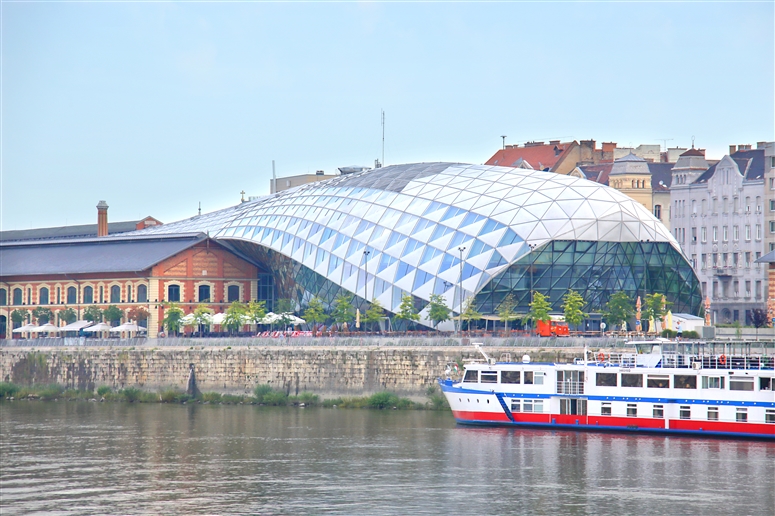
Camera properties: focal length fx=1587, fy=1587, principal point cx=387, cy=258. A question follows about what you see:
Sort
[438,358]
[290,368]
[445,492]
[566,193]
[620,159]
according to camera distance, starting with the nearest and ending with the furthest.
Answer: [445,492] < [438,358] < [290,368] < [566,193] < [620,159]

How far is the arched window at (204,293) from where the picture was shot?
14588 cm

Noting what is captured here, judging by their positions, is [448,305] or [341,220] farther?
[341,220]

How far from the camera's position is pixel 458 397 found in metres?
94.5

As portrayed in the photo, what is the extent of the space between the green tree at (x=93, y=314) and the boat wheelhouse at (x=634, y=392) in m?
55.2

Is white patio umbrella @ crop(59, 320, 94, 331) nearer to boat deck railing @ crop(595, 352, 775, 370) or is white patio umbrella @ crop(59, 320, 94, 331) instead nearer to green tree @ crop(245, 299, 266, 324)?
green tree @ crop(245, 299, 266, 324)

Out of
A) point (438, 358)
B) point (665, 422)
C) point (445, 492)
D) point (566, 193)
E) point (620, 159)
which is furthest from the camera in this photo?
point (620, 159)

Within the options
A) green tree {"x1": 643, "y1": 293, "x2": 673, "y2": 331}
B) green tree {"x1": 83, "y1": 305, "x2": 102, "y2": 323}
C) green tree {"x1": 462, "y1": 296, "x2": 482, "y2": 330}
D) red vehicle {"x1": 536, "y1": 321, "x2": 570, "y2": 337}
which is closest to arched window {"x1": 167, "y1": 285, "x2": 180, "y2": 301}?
green tree {"x1": 83, "y1": 305, "x2": 102, "y2": 323}

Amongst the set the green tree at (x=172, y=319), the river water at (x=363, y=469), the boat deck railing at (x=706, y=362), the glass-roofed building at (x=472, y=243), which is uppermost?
the glass-roofed building at (x=472, y=243)

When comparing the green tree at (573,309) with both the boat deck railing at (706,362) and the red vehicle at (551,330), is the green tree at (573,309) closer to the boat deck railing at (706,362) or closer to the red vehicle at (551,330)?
the red vehicle at (551,330)

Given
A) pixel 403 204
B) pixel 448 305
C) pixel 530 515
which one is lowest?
pixel 530 515

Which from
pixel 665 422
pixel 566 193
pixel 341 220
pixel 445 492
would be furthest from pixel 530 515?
pixel 341 220

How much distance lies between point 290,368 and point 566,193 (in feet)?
97.8

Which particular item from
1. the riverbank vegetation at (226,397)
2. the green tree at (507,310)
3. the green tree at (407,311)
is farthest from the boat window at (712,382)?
the green tree at (407,311)

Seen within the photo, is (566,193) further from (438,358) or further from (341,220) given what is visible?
(438,358)
